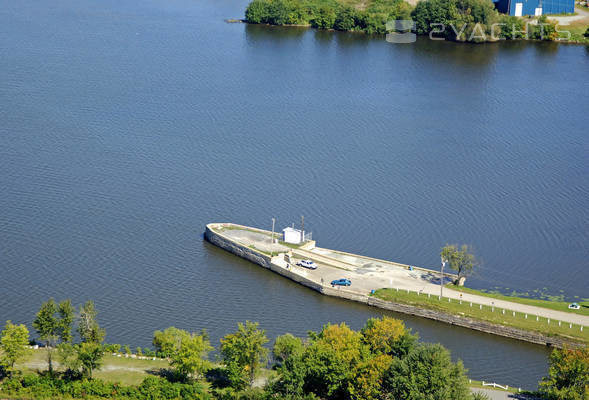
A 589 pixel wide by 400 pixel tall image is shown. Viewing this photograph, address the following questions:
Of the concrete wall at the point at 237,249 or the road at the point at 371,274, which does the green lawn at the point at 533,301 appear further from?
the concrete wall at the point at 237,249

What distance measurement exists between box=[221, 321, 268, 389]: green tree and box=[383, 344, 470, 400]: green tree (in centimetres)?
710

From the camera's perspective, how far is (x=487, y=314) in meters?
60.0

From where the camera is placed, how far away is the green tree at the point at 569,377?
47.4m

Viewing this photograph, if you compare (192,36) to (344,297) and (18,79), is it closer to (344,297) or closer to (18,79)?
(18,79)

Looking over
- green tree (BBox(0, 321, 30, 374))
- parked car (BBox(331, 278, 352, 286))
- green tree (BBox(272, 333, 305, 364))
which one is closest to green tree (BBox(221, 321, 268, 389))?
green tree (BBox(272, 333, 305, 364))

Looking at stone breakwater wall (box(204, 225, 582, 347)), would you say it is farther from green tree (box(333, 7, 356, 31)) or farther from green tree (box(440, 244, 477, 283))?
green tree (box(333, 7, 356, 31))

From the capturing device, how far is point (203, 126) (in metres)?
92.0

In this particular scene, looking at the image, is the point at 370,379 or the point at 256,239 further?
the point at 256,239

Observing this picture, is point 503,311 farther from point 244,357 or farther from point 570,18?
point 570,18

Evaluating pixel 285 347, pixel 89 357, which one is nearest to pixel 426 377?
pixel 285 347

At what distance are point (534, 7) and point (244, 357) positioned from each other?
108923mm

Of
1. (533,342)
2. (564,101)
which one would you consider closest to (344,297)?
(533,342)

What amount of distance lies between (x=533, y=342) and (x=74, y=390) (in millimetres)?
27781

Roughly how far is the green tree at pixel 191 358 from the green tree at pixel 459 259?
67.5 feet
